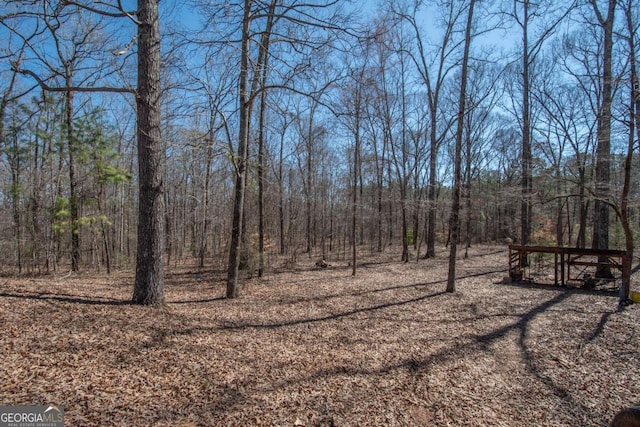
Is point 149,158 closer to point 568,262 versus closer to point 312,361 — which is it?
point 312,361

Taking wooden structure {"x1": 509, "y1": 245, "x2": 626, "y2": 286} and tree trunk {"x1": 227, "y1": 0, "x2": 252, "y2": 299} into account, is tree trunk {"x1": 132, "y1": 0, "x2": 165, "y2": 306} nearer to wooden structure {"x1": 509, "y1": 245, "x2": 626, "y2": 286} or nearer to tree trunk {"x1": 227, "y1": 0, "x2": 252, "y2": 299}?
tree trunk {"x1": 227, "y1": 0, "x2": 252, "y2": 299}

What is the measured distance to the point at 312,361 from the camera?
3619mm

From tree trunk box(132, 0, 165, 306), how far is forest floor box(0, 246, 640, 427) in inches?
22.6

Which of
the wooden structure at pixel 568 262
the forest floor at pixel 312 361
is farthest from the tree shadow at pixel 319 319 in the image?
the wooden structure at pixel 568 262

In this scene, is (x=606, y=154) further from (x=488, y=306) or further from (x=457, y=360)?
(x=457, y=360)

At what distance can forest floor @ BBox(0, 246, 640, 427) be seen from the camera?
101 inches

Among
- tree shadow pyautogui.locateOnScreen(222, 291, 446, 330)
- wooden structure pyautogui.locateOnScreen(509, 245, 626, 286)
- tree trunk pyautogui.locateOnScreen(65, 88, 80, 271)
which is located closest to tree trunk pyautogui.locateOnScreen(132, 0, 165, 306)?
tree shadow pyautogui.locateOnScreen(222, 291, 446, 330)

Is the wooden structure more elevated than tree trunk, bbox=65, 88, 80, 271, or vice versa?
tree trunk, bbox=65, 88, 80, 271

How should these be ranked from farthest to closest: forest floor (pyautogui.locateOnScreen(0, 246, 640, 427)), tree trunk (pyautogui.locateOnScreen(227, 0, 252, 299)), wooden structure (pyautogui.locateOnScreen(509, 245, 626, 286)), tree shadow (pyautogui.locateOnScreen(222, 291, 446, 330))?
1. wooden structure (pyautogui.locateOnScreen(509, 245, 626, 286))
2. tree trunk (pyautogui.locateOnScreen(227, 0, 252, 299))
3. tree shadow (pyautogui.locateOnScreen(222, 291, 446, 330))
4. forest floor (pyautogui.locateOnScreen(0, 246, 640, 427))

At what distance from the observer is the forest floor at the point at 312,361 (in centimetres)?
257

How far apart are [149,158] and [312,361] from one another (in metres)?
4.03

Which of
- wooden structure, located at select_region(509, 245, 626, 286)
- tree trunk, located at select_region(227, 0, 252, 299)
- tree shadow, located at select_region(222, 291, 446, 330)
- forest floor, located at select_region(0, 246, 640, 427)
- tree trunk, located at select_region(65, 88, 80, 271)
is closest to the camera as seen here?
forest floor, located at select_region(0, 246, 640, 427)

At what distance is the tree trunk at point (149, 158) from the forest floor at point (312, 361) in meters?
0.57

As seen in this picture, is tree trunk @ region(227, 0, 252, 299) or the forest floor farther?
tree trunk @ region(227, 0, 252, 299)
